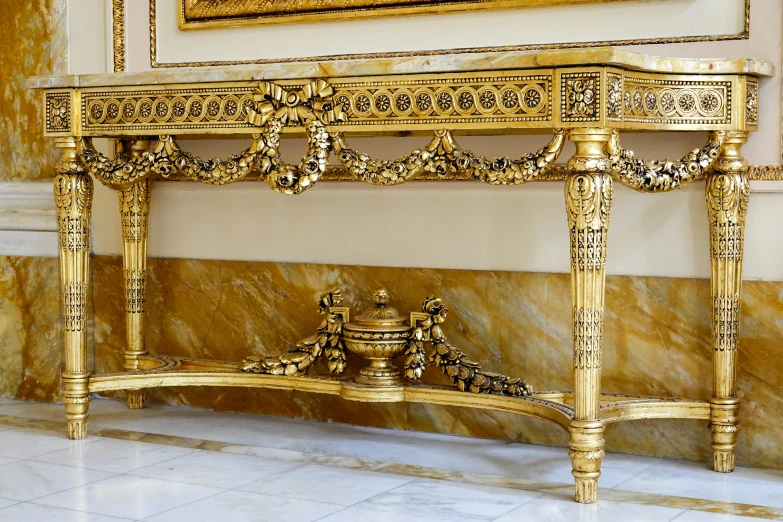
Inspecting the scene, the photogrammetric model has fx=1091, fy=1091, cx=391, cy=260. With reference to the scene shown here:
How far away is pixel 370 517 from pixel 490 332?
104cm

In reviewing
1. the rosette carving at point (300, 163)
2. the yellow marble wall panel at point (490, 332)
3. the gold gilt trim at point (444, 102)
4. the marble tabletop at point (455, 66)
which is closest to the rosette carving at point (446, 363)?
the yellow marble wall panel at point (490, 332)

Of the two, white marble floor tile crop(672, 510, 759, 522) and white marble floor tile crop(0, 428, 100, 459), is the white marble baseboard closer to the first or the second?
white marble floor tile crop(0, 428, 100, 459)

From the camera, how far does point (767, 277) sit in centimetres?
322

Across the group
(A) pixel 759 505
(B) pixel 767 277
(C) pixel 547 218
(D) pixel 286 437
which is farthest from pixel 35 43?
(A) pixel 759 505

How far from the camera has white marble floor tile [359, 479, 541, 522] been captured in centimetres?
277

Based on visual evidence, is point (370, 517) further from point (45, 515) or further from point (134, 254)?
point (134, 254)

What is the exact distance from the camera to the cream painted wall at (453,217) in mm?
3209

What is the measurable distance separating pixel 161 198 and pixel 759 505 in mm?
2475

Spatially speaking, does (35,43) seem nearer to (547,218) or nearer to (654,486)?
(547,218)

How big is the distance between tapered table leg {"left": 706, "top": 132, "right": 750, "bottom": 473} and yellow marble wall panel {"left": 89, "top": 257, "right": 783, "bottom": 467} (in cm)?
11

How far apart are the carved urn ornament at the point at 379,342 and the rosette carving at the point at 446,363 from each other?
0.04 metres

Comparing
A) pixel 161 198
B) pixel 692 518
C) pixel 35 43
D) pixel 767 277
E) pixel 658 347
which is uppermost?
pixel 35 43

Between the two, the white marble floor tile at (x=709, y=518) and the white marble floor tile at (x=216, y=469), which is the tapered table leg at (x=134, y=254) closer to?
the white marble floor tile at (x=216, y=469)

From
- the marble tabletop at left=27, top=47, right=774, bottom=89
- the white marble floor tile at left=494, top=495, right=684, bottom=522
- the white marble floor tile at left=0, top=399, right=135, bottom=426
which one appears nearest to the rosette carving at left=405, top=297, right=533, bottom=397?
the white marble floor tile at left=494, top=495, right=684, bottom=522
